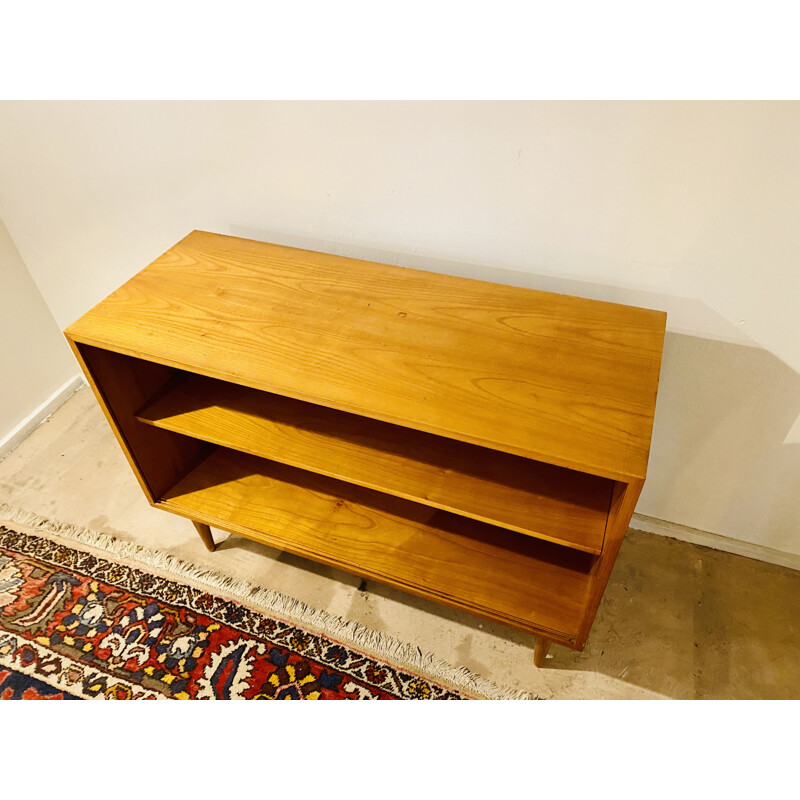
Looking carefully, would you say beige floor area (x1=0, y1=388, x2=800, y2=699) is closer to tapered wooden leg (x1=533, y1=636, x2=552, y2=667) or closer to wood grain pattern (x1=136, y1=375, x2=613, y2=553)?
tapered wooden leg (x1=533, y1=636, x2=552, y2=667)

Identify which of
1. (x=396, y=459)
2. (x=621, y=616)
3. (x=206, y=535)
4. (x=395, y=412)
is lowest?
(x=621, y=616)

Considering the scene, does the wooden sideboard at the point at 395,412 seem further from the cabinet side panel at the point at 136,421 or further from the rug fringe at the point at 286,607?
the rug fringe at the point at 286,607

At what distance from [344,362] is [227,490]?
568 millimetres

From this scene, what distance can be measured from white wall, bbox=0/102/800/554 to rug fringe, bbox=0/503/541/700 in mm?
629

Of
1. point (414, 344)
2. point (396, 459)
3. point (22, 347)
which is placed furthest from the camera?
point (22, 347)

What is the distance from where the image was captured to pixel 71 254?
1628 millimetres

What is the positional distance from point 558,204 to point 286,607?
1076 mm

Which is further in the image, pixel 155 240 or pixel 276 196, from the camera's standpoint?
pixel 155 240

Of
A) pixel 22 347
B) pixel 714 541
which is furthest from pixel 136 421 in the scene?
pixel 714 541

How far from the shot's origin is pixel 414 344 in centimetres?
99

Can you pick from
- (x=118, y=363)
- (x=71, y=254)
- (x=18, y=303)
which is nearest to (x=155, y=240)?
(x=71, y=254)

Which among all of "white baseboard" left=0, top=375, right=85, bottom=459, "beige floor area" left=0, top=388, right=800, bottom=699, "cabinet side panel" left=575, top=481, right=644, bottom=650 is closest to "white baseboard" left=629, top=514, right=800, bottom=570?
"beige floor area" left=0, top=388, right=800, bottom=699

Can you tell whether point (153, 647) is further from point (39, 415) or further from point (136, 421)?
point (39, 415)

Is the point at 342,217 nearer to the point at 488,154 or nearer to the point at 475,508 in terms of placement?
the point at 488,154
